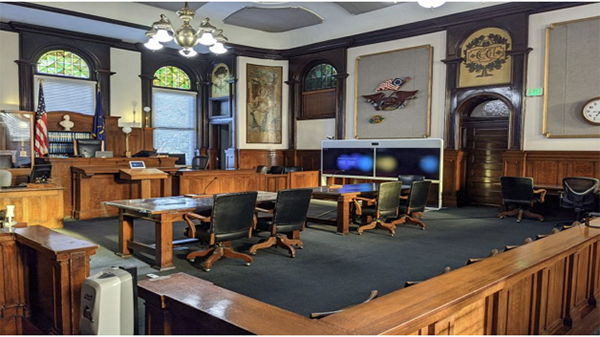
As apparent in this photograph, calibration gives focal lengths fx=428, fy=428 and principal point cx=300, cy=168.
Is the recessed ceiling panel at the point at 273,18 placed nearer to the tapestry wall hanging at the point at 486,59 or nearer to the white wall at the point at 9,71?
the tapestry wall hanging at the point at 486,59

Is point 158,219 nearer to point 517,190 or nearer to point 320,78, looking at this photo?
point 517,190

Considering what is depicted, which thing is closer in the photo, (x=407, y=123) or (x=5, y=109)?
(x=5, y=109)

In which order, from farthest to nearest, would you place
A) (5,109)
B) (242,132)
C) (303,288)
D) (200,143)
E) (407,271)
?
(200,143), (242,132), (5,109), (407,271), (303,288)

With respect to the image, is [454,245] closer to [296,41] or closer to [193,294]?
[193,294]

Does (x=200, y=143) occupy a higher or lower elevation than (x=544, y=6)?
lower

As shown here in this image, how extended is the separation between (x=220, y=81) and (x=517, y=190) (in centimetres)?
898

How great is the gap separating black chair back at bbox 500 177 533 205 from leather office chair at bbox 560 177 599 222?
536 mm

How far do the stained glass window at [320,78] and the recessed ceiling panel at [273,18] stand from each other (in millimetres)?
1290

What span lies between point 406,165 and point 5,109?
958 centimetres

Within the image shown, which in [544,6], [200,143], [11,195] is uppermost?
[544,6]

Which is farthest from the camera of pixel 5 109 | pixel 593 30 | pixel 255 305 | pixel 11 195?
pixel 5 109

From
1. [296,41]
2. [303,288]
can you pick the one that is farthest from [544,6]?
[303,288]

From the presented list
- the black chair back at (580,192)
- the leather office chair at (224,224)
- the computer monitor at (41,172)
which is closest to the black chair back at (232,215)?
the leather office chair at (224,224)

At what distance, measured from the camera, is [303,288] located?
393cm
